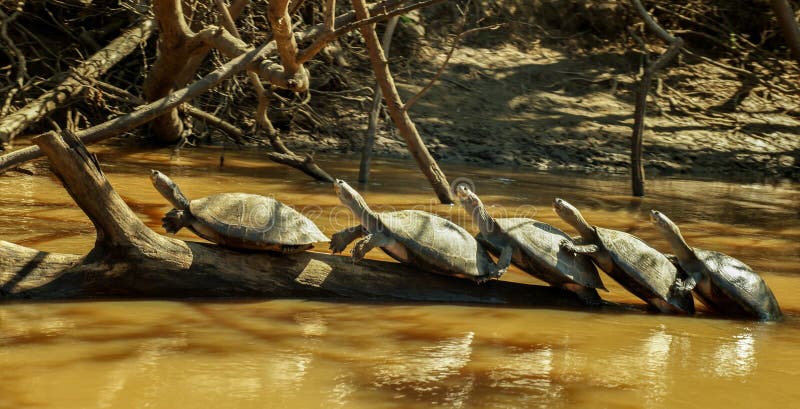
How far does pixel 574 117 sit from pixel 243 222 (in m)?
7.99

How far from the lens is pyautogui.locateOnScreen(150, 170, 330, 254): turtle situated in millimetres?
3928

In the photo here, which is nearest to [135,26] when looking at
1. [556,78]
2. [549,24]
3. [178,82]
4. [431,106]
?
[178,82]

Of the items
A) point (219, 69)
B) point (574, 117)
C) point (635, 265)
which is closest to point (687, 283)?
point (635, 265)

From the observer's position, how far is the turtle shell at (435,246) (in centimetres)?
407

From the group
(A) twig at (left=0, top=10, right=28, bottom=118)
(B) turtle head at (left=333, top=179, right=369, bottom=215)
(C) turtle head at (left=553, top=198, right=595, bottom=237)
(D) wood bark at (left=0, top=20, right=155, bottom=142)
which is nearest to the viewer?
(B) turtle head at (left=333, top=179, right=369, bottom=215)

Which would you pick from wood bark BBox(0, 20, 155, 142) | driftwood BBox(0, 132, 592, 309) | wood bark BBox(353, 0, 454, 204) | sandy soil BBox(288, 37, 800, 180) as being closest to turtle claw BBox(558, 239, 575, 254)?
driftwood BBox(0, 132, 592, 309)

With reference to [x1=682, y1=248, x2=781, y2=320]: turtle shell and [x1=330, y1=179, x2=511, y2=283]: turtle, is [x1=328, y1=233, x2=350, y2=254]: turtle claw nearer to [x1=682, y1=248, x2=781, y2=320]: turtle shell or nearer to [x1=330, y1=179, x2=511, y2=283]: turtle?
[x1=330, y1=179, x2=511, y2=283]: turtle

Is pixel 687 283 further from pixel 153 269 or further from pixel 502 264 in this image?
pixel 153 269

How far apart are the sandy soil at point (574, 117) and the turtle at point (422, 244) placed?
20.3 feet

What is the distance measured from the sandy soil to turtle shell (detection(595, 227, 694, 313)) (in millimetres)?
Result: 6136

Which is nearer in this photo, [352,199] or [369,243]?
[369,243]

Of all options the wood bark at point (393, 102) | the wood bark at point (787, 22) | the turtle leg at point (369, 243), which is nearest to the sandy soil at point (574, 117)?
the wood bark at point (787, 22)

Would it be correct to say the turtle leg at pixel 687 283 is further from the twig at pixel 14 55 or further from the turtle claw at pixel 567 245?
the twig at pixel 14 55

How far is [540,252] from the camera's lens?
13.6 feet
